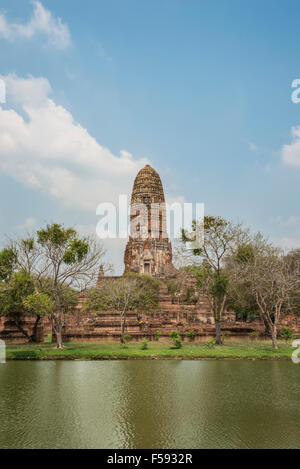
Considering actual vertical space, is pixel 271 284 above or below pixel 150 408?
above

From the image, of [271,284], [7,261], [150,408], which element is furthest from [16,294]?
[271,284]

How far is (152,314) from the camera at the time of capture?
38.2 m

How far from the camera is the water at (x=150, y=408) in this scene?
24.4ft

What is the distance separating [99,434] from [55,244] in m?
17.5

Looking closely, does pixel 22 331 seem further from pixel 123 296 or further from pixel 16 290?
pixel 123 296

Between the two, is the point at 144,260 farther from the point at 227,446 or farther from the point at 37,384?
the point at 227,446

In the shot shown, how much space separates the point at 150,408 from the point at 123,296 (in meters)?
25.9

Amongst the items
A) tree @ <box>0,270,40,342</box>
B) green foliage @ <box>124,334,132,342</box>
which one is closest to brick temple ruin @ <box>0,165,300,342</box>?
green foliage @ <box>124,334,132,342</box>

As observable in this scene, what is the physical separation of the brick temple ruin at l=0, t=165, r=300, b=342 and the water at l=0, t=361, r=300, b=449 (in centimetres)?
1380

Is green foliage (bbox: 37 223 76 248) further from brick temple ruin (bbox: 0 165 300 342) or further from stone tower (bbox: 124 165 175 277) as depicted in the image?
stone tower (bbox: 124 165 175 277)

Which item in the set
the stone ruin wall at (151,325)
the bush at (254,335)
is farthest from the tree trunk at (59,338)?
the bush at (254,335)

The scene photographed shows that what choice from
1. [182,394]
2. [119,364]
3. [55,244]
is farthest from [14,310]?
[182,394]

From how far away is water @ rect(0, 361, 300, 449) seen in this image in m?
7.44

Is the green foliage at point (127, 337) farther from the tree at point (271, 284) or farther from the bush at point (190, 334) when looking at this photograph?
the tree at point (271, 284)
